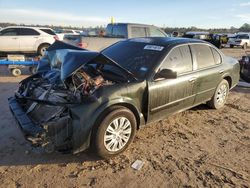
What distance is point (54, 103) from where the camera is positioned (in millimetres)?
3449

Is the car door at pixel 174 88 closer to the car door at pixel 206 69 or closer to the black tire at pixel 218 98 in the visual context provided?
the car door at pixel 206 69

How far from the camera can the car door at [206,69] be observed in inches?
193

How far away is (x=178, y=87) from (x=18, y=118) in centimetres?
264

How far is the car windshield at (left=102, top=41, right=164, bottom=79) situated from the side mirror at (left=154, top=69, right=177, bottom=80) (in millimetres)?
171

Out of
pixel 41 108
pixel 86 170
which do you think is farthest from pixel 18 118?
pixel 86 170

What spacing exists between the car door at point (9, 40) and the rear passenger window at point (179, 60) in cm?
1041

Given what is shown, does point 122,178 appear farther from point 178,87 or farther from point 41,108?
point 178,87

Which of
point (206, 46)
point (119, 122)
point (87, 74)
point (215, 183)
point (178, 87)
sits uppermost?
point (206, 46)

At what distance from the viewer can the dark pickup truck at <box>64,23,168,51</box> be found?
940 centimetres

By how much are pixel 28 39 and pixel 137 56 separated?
9.90 metres

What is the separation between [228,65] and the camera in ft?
19.0

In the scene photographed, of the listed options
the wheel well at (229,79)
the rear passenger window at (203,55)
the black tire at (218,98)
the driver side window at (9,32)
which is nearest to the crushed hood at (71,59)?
the rear passenger window at (203,55)

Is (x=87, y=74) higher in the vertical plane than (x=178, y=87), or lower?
higher

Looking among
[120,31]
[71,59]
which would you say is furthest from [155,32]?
[71,59]
